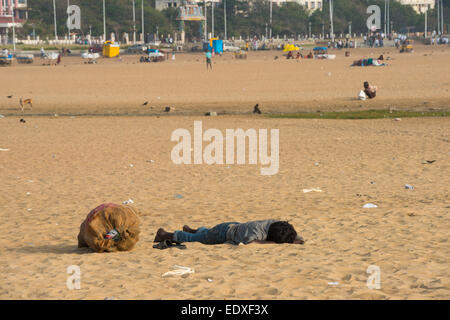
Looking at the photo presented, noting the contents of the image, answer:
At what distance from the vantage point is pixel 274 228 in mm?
7562

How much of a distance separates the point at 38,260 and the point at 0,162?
26.5 feet

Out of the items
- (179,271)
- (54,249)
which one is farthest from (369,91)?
(179,271)

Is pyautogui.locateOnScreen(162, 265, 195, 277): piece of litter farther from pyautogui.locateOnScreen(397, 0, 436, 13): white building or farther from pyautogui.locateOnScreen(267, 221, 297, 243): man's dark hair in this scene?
pyautogui.locateOnScreen(397, 0, 436, 13): white building

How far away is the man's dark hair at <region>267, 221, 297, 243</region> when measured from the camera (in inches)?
297

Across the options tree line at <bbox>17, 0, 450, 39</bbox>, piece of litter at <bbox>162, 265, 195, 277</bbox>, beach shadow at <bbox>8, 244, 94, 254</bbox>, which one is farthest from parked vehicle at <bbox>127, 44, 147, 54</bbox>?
piece of litter at <bbox>162, 265, 195, 277</bbox>

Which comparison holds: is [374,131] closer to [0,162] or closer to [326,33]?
[0,162]

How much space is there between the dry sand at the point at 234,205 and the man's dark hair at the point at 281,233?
0.10 meters

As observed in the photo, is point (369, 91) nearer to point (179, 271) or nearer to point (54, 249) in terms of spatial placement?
point (54, 249)

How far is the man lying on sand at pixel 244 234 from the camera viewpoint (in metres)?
7.56

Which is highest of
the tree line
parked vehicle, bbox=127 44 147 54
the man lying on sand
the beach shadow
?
A: the tree line

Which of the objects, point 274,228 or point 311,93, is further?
point 311,93

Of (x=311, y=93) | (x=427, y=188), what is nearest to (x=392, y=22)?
(x=311, y=93)

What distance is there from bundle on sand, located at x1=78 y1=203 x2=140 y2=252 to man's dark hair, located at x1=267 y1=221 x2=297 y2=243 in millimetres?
1358

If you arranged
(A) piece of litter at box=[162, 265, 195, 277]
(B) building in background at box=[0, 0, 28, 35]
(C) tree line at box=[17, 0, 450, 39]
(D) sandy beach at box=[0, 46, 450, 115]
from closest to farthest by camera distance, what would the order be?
(A) piece of litter at box=[162, 265, 195, 277] < (D) sandy beach at box=[0, 46, 450, 115] < (B) building in background at box=[0, 0, 28, 35] < (C) tree line at box=[17, 0, 450, 39]
